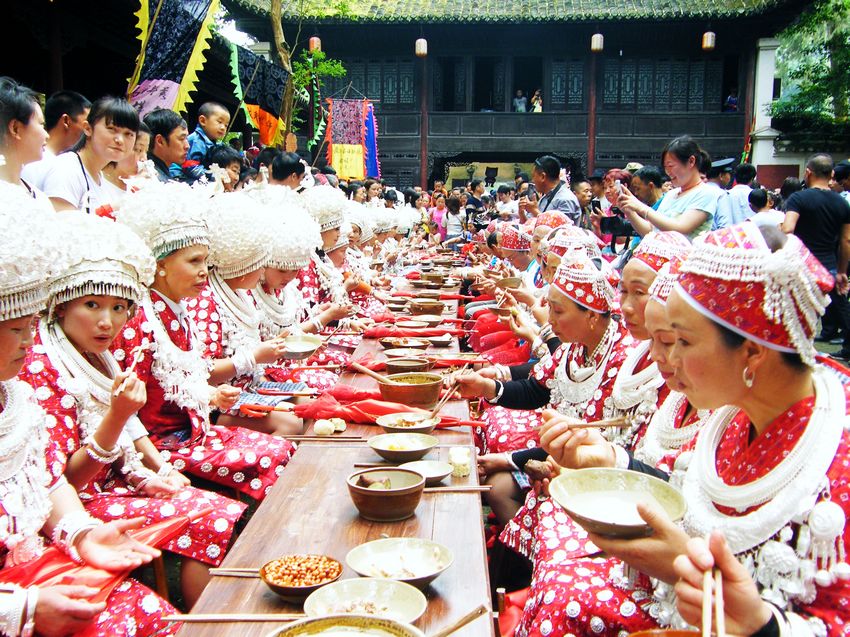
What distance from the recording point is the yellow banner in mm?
14945

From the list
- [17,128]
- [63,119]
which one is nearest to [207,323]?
[17,128]

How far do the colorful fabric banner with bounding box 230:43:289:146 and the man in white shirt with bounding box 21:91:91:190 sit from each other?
447 cm

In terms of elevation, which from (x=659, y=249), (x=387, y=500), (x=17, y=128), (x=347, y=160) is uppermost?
(x=347, y=160)

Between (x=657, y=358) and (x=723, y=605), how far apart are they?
802 millimetres

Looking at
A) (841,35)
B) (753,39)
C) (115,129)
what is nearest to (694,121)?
(753,39)

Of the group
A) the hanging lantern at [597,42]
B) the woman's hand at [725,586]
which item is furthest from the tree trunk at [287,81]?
the woman's hand at [725,586]

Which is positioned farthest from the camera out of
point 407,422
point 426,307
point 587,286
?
point 426,307

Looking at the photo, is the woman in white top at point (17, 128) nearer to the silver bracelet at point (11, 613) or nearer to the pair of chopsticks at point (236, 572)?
the silver bracelet at point (11, 613)

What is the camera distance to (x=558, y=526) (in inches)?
105

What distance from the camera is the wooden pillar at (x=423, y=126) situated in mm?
18516

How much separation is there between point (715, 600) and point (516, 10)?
18219mm

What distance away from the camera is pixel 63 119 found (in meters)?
4.92

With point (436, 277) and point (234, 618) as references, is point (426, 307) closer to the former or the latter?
point (436, 277)

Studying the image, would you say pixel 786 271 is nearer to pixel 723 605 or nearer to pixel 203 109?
pixel 723 605
